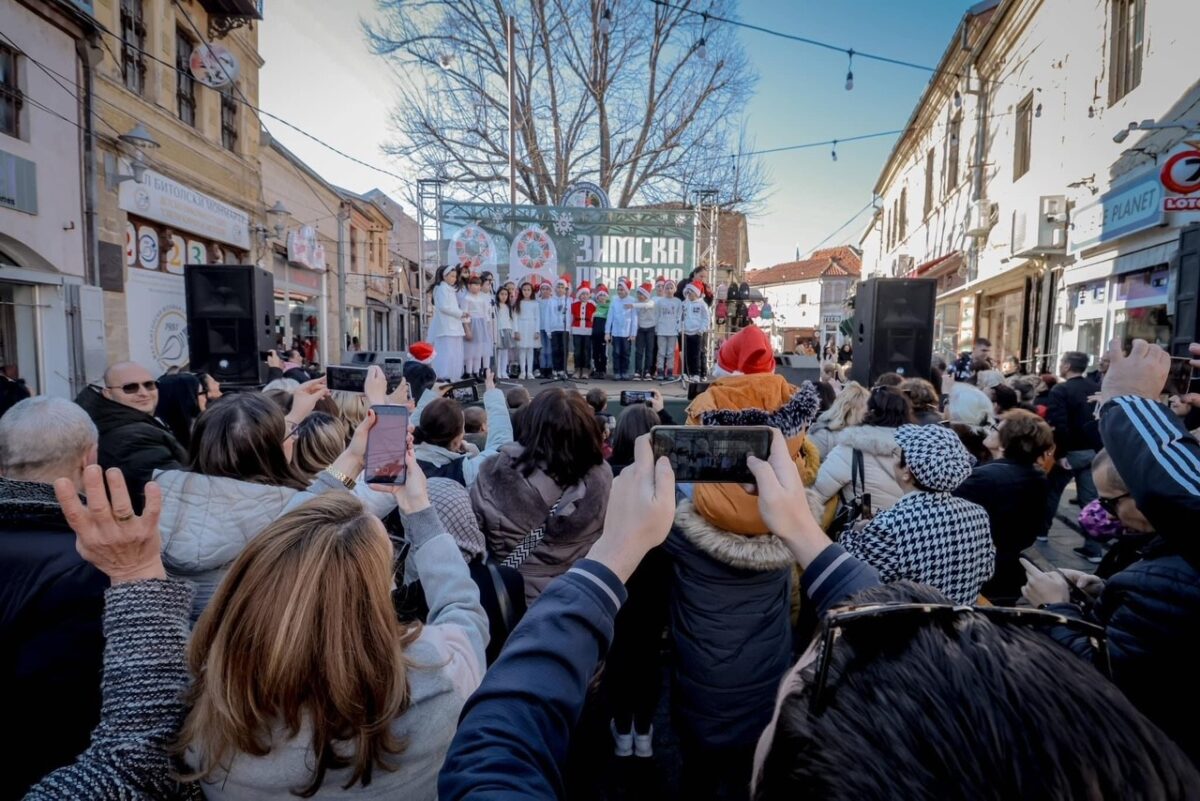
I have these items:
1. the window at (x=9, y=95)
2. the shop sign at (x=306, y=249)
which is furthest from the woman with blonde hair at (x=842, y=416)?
the shop sign at (x=306, y=249)

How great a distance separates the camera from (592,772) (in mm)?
2844

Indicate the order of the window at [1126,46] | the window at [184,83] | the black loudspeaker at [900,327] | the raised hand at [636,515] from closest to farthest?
the raised hand at [636,515] → the black loudspeaker at [900,327] → the window at [1126,46] → the window at [184,83]

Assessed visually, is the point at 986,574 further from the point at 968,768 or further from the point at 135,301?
the point at 135,301

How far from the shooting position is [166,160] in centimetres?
1372

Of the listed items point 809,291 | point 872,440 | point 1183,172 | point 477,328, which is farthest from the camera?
point 809,291

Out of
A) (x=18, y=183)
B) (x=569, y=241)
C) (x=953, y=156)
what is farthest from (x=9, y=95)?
(x=953, y=156)

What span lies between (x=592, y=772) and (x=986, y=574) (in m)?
1.84

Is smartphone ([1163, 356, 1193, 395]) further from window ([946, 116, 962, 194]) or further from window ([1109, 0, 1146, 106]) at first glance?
window ([946, 116, 962, 194])

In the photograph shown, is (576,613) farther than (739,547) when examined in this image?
No

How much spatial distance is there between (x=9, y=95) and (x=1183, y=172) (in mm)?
16267

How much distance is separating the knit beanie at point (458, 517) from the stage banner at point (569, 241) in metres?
10.9

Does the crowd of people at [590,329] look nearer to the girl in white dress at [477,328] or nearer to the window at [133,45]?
the girl in white dress at [477,328]

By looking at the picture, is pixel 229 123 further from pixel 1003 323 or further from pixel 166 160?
pixel 1003 323

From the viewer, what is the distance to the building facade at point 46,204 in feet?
33.1
